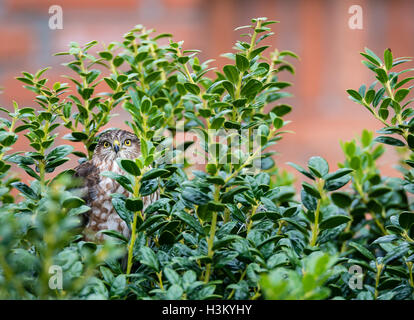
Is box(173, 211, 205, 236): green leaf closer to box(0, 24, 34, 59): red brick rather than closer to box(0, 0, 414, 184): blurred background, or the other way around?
box(0, 0, 414, 184): blurred background

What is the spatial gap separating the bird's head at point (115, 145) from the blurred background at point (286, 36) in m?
1.20

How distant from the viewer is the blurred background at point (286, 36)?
2.27 metres

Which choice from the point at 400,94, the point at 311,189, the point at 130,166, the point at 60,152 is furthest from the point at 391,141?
the point at 60,152

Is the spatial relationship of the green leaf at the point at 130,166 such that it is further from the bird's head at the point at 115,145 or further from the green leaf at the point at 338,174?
the bird's head at the point at 115,145

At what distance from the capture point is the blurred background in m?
2.27

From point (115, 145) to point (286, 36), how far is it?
1.58 m

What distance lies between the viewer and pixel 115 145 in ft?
3.41

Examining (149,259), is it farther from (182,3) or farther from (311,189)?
(182,3)

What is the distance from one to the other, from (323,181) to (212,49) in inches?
72.5

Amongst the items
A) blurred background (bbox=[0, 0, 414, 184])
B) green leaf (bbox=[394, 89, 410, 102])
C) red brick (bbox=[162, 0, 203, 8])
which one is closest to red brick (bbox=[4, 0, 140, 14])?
blurred background (bbox=[0, 0, 414, 184])

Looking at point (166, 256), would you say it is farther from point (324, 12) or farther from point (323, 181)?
point (324, 12)

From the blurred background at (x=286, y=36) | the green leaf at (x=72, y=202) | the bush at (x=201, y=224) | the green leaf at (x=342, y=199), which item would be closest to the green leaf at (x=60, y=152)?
the bush at (x=201, y=224)

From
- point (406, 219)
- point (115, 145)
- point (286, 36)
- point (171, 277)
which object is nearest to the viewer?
point (171, 277)

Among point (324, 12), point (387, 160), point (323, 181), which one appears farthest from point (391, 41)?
point (323, 181)
